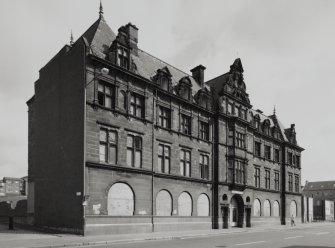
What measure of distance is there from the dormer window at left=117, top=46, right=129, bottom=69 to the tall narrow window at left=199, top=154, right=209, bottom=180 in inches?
513

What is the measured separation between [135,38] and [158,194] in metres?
14.6

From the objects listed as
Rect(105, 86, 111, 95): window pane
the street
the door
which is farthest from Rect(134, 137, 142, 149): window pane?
the door

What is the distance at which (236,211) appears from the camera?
137 ft

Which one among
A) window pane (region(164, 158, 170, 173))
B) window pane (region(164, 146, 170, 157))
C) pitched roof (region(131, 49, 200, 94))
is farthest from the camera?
window pane (region(164, 146, 170, 157))

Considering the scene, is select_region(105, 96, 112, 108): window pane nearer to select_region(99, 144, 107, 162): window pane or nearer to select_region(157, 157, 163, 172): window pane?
select_region(99, 144, 107, 162): window pane

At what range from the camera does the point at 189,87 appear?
36188mm

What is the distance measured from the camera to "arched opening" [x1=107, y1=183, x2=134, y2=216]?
2694 cm

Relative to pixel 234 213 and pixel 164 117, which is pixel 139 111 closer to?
pixel 164 117

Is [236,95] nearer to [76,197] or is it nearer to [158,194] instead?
[158,194]

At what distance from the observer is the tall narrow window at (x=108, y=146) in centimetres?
2709

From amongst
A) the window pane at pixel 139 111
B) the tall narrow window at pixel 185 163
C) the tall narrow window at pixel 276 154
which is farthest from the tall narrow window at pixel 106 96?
the tall narrow window at pixel 276 154

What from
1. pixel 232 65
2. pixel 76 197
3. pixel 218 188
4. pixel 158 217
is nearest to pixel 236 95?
pixel 232 65

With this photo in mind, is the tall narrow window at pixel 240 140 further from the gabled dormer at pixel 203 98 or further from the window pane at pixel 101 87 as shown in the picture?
the window pane at pixel 101 87

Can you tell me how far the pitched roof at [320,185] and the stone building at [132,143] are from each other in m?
98.4
